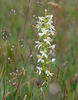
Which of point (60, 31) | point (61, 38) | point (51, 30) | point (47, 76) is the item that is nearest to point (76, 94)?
point (47, 76)

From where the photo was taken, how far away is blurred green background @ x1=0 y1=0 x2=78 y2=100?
3105mm

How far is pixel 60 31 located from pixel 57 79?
349cm

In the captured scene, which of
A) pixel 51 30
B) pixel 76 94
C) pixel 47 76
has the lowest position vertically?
pixel 76 94

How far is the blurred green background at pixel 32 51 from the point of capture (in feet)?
10.2

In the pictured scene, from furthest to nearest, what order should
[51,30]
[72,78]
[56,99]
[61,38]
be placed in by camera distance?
[61,38]
[72,78]
[56,99]
[51,30]

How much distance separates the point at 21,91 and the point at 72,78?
1.30 metres

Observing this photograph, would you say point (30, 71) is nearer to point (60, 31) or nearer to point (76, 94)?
point (76, 94)

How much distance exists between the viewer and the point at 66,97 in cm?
330

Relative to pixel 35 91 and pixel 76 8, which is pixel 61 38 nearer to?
pixel 76 8

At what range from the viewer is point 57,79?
126 inches

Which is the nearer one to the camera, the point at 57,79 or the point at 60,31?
the point at 57,79

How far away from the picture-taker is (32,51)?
3.35 metres

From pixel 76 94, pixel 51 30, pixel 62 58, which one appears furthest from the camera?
pixel 62 58

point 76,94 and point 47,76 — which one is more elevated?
point 47,76
